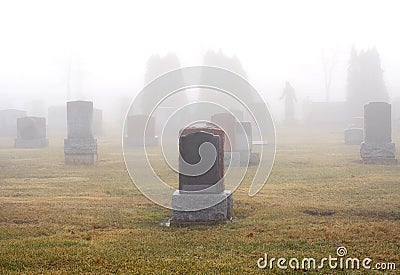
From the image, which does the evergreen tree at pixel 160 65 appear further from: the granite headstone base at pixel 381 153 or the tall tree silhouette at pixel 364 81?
the granite headstone base at pixel 381 153

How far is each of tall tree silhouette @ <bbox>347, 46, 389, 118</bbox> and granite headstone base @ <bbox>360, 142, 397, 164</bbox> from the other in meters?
35.5

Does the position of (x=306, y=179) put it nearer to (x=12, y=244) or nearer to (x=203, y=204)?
(x=203, y=204)

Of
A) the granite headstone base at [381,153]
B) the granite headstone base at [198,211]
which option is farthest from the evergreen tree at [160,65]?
the granite headstone base at [198,211]

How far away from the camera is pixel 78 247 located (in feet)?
22.1

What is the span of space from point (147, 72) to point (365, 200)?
49490mm

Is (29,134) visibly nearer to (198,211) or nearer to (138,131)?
(138,131)

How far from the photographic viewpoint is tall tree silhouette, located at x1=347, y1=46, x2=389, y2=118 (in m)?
53.8

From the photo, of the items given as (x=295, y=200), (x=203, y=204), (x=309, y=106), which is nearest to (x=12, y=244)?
(x=203, y=204)

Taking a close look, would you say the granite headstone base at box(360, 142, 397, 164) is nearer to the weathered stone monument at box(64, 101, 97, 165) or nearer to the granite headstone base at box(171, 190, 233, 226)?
the weathered stone monument at box(64, 101, 97, 165)

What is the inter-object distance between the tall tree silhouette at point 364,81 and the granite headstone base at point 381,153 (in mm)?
35488

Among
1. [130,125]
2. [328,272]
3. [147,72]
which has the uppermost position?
[147,72]

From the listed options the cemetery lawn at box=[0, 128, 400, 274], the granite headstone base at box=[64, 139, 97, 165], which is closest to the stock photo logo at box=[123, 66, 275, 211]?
the cemetery lawn at box=[0, 128, 400, 274]

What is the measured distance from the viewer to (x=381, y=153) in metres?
18.6

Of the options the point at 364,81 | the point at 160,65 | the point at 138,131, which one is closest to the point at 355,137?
the point at 138,131
